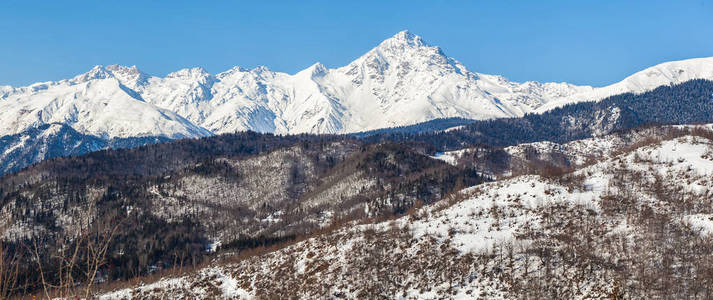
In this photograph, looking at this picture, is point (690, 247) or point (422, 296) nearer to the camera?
point (690, 247)

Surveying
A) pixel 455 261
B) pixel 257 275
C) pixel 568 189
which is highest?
pixel 568 189

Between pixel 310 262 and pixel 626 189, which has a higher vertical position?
pixel 626 189

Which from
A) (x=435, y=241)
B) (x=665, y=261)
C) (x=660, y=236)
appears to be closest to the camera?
(x=665, y=261)

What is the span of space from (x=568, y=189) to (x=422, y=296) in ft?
108

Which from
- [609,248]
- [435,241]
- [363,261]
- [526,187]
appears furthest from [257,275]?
[609,248]

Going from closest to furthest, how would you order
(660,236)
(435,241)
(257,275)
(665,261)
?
(665,261) → (660,236) → (435,241) → (257,275)

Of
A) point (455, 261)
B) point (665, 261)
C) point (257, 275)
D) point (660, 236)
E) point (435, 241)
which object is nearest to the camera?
point (665, 261)

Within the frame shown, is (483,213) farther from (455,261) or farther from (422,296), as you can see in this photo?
(422,296)

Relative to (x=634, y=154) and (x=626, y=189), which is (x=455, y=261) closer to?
(x=626, y=189)

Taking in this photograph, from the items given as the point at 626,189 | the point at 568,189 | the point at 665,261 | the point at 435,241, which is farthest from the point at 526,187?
the point at 665,261

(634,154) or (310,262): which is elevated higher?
(634,154)

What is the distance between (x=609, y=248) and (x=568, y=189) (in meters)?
19.8

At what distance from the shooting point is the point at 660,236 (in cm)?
6353

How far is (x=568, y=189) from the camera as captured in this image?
272 ft
